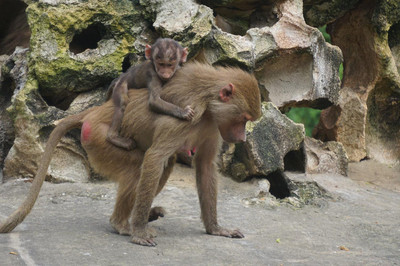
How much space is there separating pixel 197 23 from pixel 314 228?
248cm

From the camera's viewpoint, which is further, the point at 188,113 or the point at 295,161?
the point at 295,161

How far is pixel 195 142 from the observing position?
15.4ft

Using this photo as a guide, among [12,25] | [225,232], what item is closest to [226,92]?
[225,232]

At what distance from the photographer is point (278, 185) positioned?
262 inches

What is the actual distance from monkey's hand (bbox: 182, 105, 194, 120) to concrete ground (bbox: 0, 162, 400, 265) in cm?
99

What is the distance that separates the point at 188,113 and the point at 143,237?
1.02m

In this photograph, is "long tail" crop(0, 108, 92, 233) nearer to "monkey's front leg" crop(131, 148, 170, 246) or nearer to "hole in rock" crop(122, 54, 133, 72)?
"monkey's front leg" crop(131, 148, 170, 246)

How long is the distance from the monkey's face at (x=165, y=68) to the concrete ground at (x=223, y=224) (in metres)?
1.30

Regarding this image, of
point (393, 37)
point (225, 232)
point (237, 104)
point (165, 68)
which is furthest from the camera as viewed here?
point (393, 37)

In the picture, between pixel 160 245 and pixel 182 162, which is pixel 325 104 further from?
pixel 160 245

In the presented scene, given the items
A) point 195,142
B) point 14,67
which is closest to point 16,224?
point 195,142

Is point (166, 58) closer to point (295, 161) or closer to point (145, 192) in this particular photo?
point (145, 192)

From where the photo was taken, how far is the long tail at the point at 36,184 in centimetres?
443

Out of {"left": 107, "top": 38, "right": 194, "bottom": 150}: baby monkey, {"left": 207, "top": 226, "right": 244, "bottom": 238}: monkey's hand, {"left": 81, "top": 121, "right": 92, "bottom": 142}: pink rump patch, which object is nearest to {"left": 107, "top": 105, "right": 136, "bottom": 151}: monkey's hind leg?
{"left": 107, "top": 38, "right": 194, "bottom": 150}: baby monkey
